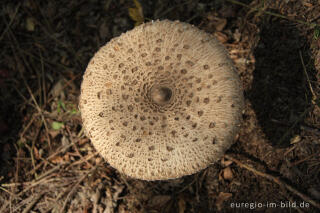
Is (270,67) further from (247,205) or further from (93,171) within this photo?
(93,171)

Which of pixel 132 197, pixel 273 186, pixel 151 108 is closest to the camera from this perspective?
pixel 151 108

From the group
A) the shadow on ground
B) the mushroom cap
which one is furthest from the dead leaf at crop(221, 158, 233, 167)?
the mushroom cap

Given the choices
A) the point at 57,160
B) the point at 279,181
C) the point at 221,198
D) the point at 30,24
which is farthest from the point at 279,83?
the point at 30,24

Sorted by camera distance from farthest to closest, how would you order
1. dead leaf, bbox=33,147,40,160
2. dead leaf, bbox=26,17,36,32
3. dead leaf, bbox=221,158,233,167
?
dead leaf, bbox=26,17,36,32, dead leaf, bbox=33,147,40,160, dead leaf, bbox=221,158,233,167

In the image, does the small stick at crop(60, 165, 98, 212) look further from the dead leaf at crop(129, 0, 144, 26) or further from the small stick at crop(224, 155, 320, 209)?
the dead leaf at crop(129, 0, 144, 26)

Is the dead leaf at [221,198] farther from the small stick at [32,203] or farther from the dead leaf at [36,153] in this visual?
the dead leaf at [36,153]

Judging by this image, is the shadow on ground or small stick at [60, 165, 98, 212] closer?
the shadow on ground

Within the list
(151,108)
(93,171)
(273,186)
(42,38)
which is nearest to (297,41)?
(273,186)

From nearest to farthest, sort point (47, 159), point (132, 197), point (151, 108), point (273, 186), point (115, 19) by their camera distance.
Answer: point (151, 108)
point (273, 186)
point (132, 197)
point (47, 159)
point (115, 19)
